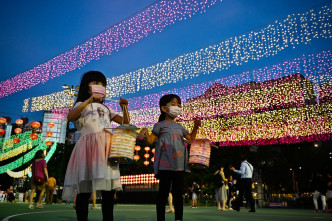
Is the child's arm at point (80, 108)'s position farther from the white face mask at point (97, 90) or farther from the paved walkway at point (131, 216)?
the paved walkway at point (131, 216)

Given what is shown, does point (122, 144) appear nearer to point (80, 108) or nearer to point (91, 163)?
point (91, 163)

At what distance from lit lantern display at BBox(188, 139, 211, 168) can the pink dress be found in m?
1.09

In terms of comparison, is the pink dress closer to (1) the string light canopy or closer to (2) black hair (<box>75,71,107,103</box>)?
(2) black hair (<box>75,71,107,103</box>)

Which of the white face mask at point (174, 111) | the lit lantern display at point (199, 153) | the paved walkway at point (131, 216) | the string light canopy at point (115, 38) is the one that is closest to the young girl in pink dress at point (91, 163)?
the white face mask at point (174, 111)

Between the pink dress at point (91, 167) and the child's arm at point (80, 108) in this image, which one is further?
the child's arm at point (80, 108)

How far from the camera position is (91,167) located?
2525mm

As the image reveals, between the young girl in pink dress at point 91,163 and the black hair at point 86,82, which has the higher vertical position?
the black hair at point 86,82

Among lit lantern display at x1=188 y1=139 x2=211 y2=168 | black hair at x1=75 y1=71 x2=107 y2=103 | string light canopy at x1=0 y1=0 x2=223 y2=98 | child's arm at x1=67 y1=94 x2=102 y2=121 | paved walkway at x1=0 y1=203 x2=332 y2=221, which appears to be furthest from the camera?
string light canopy at x1=0 y1=0 x2=223 y2=98

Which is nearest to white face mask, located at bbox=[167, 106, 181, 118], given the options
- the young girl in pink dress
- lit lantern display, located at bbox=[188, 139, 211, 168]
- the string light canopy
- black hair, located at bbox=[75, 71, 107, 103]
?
lit lantern display, located at bbox=[188, 139, 211, 168]

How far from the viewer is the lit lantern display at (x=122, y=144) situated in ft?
8.37

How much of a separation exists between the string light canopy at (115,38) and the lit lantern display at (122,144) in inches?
274

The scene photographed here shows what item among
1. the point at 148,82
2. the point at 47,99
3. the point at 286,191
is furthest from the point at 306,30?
the point at 286,191

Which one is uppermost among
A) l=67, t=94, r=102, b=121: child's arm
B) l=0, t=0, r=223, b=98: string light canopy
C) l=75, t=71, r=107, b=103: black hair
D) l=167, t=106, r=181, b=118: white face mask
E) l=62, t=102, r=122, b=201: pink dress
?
l=0, t=0, r=223, b=98: string light canopy

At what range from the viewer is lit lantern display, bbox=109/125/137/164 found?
255 cm
